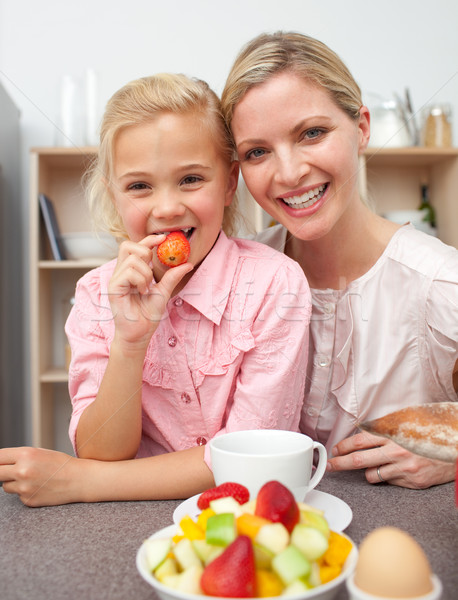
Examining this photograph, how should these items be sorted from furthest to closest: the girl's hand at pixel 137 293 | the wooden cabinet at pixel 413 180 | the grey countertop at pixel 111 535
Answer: the wooden cabinet at pixel 413 180, the girl's hand at pixel 137 293, the grey countertop at pixel 111 535

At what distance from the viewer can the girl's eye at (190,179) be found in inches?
38.1

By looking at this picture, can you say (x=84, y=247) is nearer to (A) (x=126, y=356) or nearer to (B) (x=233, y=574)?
(A) (x=126, y=356)

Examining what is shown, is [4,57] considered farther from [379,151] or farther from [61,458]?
[61,458]

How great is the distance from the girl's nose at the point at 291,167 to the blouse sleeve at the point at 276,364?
0.16 meters

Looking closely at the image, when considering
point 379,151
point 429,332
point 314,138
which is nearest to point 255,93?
point 314,138

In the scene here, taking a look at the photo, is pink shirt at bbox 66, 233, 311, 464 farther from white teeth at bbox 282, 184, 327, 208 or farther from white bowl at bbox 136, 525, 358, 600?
white bowl at bbox 136, 525, 358, 600

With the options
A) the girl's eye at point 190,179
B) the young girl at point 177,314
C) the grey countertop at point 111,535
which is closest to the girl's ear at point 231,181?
the young girl at point 177,314

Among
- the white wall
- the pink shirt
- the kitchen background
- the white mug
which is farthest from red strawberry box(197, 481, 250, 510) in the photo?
the white wall

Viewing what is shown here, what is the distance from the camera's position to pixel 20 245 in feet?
8.78

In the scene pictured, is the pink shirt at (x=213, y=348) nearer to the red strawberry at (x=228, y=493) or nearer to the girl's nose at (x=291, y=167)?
the girl's nose at (x=291, y=167)

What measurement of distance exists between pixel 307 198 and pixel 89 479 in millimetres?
622

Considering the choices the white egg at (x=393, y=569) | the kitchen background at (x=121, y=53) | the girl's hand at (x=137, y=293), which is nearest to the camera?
the white egg at (x=393, y=569)

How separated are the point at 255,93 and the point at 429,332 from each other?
54 centimetres

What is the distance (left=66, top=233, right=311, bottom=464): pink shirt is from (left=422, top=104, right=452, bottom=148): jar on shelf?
5.79 feet
